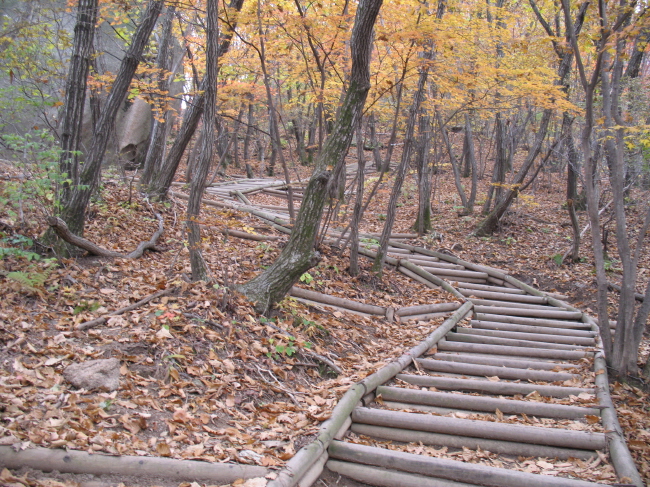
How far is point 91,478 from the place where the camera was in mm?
2605

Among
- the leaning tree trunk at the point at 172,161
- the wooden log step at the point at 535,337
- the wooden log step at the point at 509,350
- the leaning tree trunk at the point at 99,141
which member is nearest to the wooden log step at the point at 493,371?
the wooden log step at the point at 509,350

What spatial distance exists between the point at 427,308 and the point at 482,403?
314 cm

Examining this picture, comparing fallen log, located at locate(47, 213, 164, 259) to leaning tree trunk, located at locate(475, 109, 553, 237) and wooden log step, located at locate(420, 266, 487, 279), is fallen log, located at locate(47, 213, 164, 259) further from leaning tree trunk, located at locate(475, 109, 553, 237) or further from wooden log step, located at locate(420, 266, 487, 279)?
leaning tree trunk, located at locate(475, 109, 553, 237)

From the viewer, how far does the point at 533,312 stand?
25.4 ft

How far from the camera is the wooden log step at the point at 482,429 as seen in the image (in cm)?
368

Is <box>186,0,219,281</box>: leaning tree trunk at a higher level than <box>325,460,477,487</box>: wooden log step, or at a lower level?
higher

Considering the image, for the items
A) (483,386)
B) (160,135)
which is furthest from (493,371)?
(160,135)

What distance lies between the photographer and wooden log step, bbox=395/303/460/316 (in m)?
7.35

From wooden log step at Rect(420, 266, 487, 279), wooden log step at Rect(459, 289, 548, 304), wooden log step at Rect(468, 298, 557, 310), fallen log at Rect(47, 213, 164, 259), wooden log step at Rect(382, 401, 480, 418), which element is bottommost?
wooden log step at Rect(382, 401, 480, 418)

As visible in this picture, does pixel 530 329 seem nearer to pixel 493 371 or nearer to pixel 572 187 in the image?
pixel 493 371

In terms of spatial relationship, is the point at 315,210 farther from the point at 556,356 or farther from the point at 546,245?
the point at 546,245

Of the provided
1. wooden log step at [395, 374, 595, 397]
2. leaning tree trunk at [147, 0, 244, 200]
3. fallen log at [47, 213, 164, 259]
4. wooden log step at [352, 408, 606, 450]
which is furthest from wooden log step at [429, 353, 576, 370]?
leaning tree trunk at [147, 0, 244, 200]

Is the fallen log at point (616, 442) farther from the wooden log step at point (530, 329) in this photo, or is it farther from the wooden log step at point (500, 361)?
the wooden log step at point (530, 329)

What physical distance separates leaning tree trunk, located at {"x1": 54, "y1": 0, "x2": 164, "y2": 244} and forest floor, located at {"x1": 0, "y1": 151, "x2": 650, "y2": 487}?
49cm
